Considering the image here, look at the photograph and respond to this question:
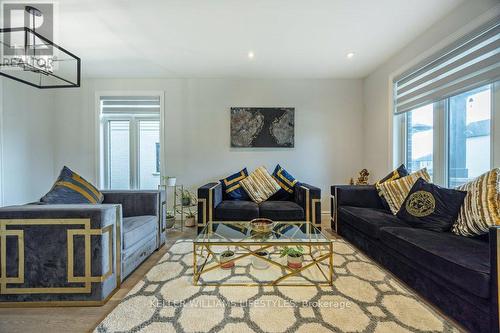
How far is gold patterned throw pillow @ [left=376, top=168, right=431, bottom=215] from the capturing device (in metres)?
2.18

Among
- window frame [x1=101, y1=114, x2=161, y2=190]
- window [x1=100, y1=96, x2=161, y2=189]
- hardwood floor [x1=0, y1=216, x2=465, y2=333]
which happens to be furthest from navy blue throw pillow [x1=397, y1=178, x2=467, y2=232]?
window frame [x1=101, y1=114, x2=161, y2=190]

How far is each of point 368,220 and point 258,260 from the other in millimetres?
1171

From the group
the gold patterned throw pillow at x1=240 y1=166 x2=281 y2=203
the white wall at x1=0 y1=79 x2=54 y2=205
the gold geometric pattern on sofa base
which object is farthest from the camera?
the gold patterned throw pillow at x1=240 y1=166 x2=281 y2=203

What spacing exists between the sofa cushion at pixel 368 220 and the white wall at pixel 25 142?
14.8 feet

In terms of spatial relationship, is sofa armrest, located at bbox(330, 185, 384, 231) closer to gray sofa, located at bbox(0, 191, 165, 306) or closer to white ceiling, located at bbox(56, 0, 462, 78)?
white ceiling, located at bbox(56, 0, 462, 78)

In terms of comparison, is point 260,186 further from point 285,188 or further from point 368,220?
point 368,220

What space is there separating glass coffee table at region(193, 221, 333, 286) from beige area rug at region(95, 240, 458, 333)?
31mm

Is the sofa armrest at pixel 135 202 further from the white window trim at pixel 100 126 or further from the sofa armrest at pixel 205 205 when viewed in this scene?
the white window trim at pixel 100 126

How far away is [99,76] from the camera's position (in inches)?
137

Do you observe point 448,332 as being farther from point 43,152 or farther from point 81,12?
point 43,152

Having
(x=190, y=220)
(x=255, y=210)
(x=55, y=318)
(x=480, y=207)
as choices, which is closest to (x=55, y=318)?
(x=55, y=318)

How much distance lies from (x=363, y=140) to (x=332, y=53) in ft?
5.38

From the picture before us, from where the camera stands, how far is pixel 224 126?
359cm

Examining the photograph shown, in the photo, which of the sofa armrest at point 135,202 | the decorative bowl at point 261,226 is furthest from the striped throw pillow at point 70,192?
the decorative bowl at point 261,226
